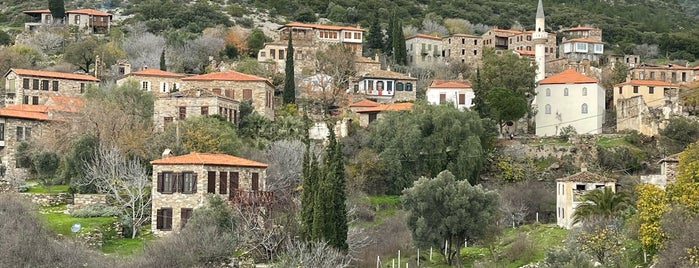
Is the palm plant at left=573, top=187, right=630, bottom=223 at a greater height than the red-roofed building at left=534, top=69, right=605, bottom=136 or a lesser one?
lesser

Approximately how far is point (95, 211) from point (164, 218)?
315cm

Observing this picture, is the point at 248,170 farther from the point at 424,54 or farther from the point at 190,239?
the point at 424,54

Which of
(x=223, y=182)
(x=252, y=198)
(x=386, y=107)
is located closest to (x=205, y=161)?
(x=223, y=182)

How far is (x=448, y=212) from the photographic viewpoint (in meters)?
48.8

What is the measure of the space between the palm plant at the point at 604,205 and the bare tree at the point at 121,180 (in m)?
18.4

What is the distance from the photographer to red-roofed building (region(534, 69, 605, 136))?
75125 millimetres

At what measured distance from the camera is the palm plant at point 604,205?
4825 centimetres

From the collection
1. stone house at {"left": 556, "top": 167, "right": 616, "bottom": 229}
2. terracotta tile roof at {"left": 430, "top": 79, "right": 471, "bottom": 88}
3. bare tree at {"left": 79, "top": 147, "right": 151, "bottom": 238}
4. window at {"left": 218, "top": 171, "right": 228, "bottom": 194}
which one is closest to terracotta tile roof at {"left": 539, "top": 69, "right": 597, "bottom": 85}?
terracotta tile roof at {"left": 430, "top": 79, "right": 471, "bottom": 88}

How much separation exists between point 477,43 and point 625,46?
23841 mm

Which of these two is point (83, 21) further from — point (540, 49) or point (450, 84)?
point (540, 49)

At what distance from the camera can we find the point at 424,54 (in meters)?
102

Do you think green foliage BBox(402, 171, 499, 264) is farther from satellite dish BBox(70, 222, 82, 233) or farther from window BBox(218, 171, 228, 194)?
satellite dish BBox(70, 222, 82, 233)

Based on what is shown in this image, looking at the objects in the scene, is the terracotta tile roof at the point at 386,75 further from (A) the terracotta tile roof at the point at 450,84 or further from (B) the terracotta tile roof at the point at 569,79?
(B) the terracotta tile roof at the point at 569,79

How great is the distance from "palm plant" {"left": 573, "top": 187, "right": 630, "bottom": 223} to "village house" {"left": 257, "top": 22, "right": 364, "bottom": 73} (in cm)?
4009
